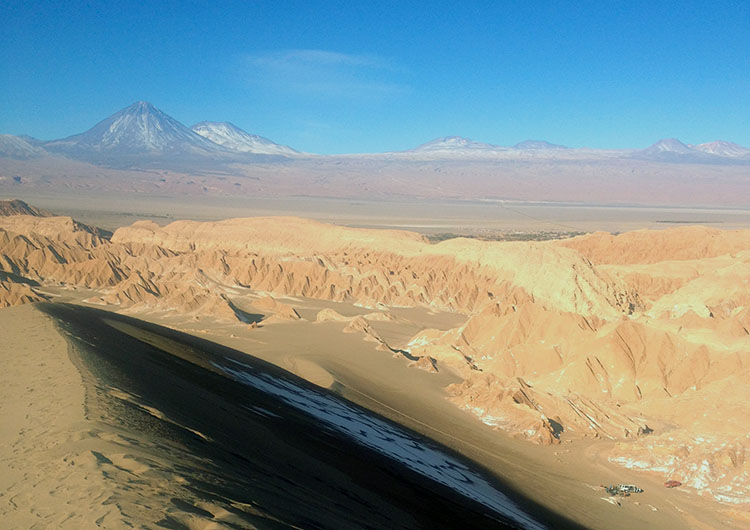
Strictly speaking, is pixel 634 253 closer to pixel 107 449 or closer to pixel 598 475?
pixel 598 475

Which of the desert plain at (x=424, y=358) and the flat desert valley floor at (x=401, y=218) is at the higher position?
the flat desert valley floor at (x=401, y=218)

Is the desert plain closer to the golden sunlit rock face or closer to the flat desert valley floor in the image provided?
the golden sunlit rock face

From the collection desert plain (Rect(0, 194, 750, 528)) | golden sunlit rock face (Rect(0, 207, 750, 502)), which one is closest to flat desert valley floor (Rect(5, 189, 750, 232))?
golden sunlit rock face (Rect(0, 207, 750, 502))

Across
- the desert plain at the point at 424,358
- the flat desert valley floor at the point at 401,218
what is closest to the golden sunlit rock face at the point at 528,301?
the desert plain at the point at 424,358

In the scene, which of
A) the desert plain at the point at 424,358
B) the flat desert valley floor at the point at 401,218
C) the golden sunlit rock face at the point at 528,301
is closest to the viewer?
the desert plain at the point at 424,358

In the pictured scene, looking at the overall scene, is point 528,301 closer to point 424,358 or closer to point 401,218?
point 424,358

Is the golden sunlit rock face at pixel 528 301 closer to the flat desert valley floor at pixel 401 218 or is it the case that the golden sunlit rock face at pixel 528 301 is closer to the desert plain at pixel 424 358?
the desert plain at pixel 424 358
